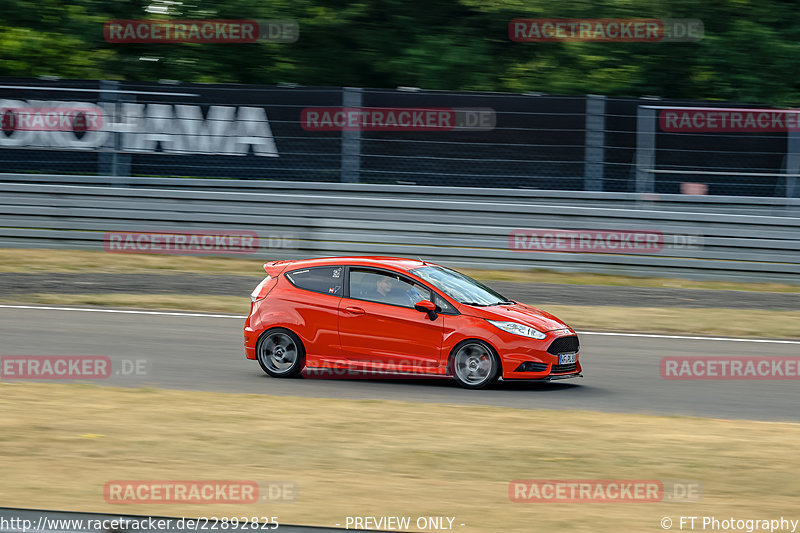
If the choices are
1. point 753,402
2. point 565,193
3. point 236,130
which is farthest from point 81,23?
point 753,402

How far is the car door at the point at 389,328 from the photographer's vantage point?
11.4 metres

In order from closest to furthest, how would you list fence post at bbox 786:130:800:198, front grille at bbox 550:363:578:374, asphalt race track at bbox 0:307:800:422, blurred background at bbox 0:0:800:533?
blurred background at bbox 0:0:800:533 → asphalt race track at bbox 0:307:800:422 → front grille at bbox 550:363:578:374 → fence post at bbox 786:130:800:198

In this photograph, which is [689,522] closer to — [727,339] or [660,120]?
[727,339]

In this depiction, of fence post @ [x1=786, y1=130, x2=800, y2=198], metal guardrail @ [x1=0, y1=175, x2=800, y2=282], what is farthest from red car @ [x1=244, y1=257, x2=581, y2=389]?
fence post @ [x1=786, y1=130, x2=800, y2=198]

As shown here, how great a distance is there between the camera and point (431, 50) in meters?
23.5

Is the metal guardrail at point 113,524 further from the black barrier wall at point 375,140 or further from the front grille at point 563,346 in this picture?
the black barrier wall at point 375,140

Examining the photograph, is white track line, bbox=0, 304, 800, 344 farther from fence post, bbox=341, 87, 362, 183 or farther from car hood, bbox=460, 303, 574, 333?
fence post, bbox=341, 87, 362, 183

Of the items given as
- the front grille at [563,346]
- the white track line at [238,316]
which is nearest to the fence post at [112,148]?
the white track line at [238,316]

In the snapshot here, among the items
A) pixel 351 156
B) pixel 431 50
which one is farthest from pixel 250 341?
pixel 431 50

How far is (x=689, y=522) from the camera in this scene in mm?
6254

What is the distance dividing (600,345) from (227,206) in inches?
341

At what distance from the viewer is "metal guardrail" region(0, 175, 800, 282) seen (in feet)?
62.0

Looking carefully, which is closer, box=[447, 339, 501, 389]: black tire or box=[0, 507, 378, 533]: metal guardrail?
box=[0, 507, 378, 533]: metal guardrail

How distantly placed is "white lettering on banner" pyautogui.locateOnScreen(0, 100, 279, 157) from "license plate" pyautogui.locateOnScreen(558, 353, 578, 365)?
415 inches
